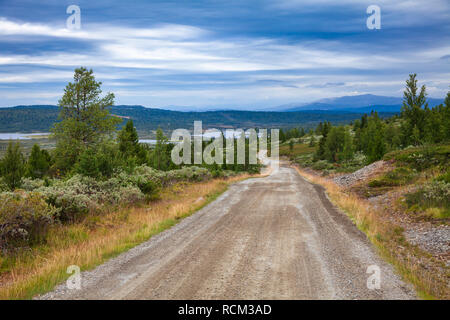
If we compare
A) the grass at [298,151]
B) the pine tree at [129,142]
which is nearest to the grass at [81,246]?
the pine tree at [129,142]

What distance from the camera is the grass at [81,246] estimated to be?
641 cm

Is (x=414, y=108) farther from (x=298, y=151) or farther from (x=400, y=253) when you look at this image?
(x=298, y=151)

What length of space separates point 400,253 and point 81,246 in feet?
30.5

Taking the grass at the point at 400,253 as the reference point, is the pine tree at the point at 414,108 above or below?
above

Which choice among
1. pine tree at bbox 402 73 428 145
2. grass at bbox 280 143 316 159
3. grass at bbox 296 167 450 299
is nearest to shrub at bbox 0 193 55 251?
grass at bbox 296 167 450 299

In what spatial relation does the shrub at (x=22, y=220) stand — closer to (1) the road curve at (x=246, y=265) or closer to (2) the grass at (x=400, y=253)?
(1) the road curve at (x=246, y=265)

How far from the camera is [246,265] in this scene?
7.27 metres

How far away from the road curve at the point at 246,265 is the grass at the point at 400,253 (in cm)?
30

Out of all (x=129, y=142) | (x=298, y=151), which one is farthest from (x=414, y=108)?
(x=298, y=151)

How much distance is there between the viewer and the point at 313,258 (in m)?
7.80

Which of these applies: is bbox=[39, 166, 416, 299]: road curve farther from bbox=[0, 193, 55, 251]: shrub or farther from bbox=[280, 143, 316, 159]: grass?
bbox=[280, 143, 316, 159]: grass

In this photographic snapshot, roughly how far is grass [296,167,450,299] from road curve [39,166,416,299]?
0.30 meters
